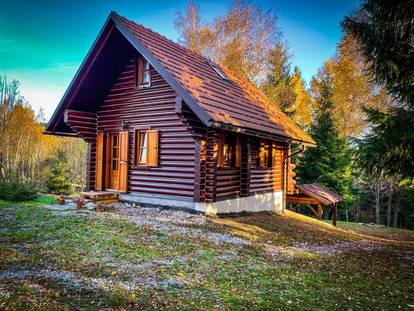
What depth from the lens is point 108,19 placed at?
10844 mm

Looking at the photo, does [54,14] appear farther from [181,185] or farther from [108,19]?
[181,185]

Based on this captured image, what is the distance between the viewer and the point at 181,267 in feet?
18.0

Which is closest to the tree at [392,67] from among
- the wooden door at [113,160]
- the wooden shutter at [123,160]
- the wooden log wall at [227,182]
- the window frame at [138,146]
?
the wooden log wall at [227,182]

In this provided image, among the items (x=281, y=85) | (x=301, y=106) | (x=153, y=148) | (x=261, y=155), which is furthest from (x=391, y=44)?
(x=301, y=106)

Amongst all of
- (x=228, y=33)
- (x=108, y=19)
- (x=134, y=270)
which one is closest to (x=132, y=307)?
(x=134, y=270)

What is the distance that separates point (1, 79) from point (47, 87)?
6.05 metres

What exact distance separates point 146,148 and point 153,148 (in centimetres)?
62

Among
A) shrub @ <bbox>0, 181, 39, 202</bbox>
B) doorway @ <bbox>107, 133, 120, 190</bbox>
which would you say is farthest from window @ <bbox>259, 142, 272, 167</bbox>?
shrub @ <bbox>0, 181, 39, 202</bbox>

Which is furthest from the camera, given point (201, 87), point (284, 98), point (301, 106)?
point (301, 106)

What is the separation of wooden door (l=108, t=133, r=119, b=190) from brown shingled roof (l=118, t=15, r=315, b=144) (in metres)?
4.51

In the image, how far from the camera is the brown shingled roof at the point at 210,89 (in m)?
9.95

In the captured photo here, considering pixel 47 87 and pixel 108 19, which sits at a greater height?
pixel 47 87

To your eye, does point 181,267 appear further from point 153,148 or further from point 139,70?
point 139,70

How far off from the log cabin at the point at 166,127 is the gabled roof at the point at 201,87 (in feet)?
0.14
